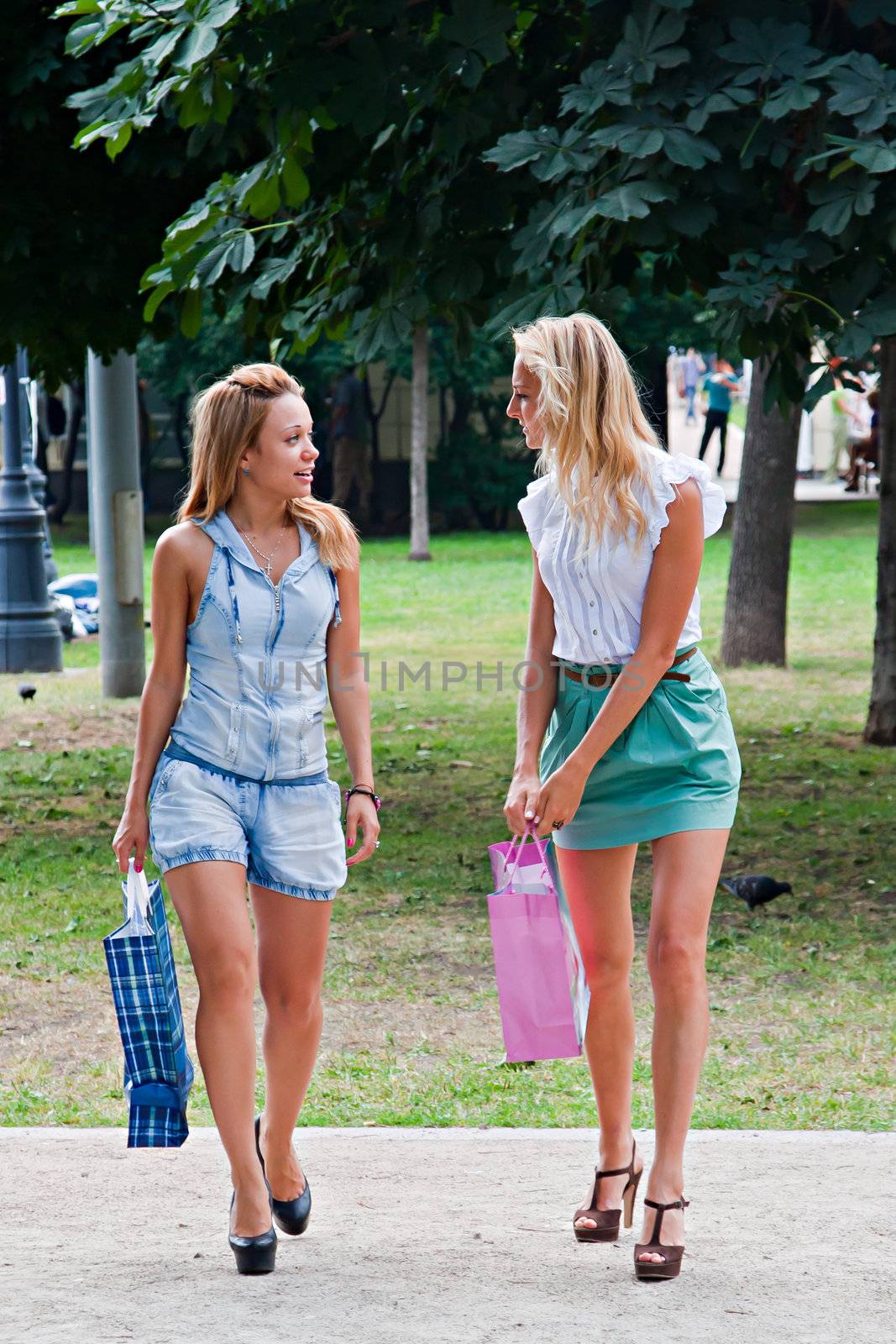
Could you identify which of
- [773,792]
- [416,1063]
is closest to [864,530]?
[773,792]

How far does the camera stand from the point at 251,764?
147 inches

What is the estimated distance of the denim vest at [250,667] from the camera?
3730 mm

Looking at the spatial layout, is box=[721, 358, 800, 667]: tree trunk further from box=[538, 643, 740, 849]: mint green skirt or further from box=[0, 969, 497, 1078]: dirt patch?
box=[538, 643, 740, 849]: mint green skirt

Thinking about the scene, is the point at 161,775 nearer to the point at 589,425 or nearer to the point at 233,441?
the point at 233,441

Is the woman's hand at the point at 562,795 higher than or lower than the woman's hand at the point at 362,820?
higher

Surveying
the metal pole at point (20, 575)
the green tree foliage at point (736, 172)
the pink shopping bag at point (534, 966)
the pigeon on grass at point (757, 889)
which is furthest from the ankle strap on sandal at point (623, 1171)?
the metal pole at point (20, 575)

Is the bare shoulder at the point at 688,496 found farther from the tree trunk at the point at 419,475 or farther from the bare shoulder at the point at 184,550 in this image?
the tree trunk at the point at 419,475

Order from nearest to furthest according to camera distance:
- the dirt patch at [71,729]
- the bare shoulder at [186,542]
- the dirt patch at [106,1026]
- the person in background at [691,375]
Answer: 1. the bare shoulder at [186,542]
2. the dirt patch at [106,1026]
3. the dirt patch at [71,729]
4. the person in background at [691,375]

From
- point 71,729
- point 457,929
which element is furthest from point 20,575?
point 457,929

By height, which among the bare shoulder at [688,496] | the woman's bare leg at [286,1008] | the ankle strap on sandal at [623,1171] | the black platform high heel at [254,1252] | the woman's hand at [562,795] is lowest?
the black platform high heel at [254,1252]

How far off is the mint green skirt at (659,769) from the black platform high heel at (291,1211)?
955 mm

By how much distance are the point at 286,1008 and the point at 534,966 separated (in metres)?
0.54

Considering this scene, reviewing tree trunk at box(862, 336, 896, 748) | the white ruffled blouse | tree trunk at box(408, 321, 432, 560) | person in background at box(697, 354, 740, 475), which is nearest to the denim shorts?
the white ruffled blouse

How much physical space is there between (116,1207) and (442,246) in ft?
14.0
